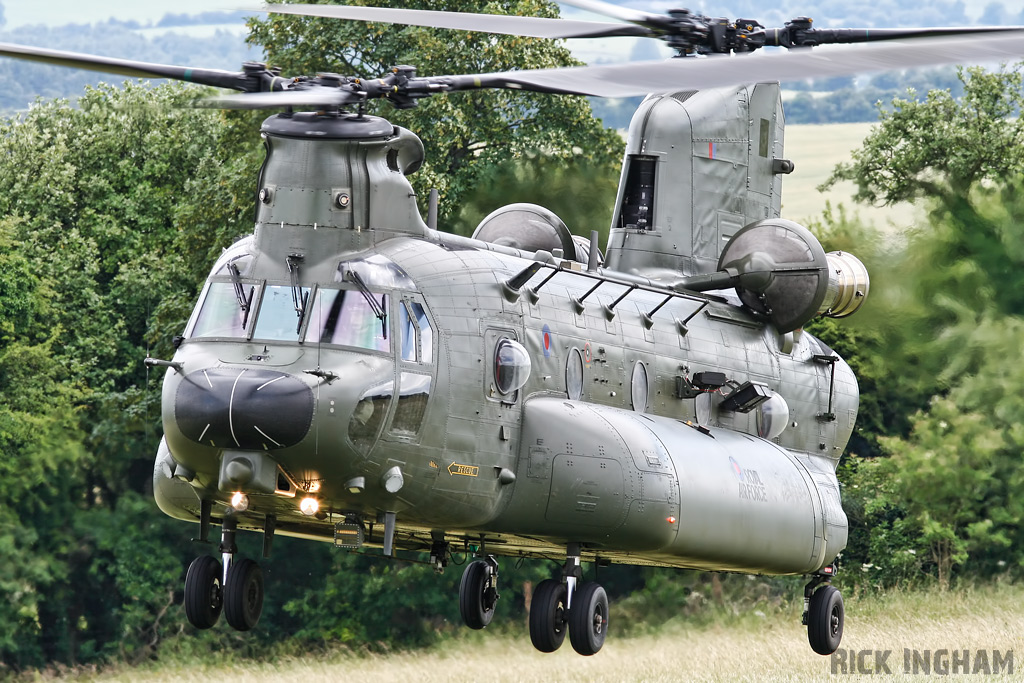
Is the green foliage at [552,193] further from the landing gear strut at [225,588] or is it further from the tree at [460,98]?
the landing gear strut at [225,588]

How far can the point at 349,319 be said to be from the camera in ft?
43.2

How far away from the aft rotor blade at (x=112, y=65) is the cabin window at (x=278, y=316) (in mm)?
1705

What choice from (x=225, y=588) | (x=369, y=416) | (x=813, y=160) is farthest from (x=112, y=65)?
(x=813, y=160)

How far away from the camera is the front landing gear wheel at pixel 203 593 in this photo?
A: 1442 cm

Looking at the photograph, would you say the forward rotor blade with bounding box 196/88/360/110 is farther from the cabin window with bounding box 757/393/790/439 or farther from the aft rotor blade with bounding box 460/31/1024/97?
the cabin window with bounding box 757/393/790/439

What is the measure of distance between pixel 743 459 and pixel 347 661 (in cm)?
1495

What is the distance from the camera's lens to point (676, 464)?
609 inches

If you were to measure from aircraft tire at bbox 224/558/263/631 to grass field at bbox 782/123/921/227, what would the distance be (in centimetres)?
3786

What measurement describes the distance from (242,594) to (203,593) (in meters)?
0.35

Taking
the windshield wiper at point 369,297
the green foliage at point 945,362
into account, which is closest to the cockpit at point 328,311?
the windshield wiper at point 369,297

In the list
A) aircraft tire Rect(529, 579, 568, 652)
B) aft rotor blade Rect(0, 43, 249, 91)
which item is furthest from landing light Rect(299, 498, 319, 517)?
Result: aft rotor blade Rect(0, 43, 249, 91)

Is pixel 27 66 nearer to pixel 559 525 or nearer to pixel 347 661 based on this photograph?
pixel 347 661

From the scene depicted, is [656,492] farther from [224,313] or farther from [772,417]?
[224,313]

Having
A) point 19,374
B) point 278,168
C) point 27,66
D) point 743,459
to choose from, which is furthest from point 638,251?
point 27,66
